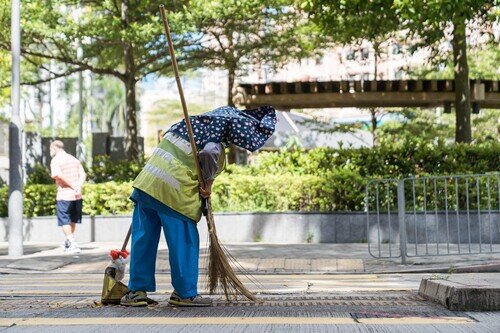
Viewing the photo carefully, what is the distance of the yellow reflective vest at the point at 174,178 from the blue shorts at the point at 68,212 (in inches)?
327

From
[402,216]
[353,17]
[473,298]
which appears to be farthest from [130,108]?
[473,298]

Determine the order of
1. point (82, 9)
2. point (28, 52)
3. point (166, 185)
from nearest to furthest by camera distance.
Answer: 1. point (166, 185)
2. point (28, 52)
3. point (82, 9)

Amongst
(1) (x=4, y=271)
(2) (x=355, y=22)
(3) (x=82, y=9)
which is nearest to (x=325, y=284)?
(1) (x=4, y=271)

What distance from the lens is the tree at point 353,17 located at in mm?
17719

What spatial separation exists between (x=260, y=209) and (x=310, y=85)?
16.7 ft

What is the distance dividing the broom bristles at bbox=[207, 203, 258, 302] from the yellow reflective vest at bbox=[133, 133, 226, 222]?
23cm

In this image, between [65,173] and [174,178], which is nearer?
[174,178]

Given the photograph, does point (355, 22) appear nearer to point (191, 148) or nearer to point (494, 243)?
point (494, 243)

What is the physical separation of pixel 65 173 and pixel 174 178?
8.57m

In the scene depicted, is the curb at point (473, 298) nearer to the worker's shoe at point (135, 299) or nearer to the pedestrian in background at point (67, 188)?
the worker's shoe at point (135, 299)

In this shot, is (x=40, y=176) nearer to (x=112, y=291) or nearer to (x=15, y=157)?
(x=15, y=157)

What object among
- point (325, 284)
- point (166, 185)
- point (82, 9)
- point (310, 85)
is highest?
point (82, 9)

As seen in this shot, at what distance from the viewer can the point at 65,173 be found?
50.5ft

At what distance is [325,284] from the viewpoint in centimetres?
1000
